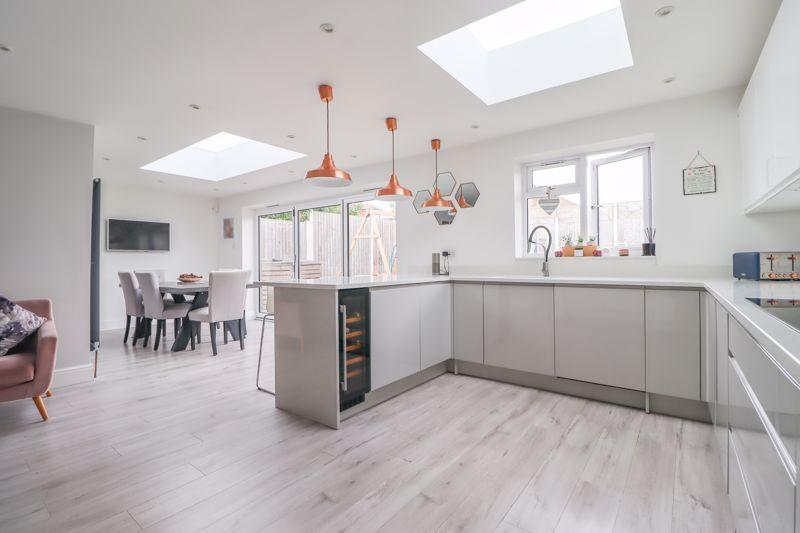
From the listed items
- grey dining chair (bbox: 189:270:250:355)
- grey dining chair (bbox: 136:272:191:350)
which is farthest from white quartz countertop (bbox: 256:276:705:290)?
grey dining chair (bbox: 136:272:191:350)

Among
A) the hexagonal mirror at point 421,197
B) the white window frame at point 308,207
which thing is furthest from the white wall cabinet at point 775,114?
the white window frame at point 308,207

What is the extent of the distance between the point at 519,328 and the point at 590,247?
1079mm

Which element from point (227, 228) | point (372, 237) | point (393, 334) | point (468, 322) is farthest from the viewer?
point (227, 228)

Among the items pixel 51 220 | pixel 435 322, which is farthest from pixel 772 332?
pixel 51 220

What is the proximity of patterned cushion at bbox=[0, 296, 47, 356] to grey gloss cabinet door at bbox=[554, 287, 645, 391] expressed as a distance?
3.86m

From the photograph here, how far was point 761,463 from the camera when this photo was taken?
0.92 meters

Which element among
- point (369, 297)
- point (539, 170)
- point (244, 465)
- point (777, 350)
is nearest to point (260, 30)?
point (369, 297)

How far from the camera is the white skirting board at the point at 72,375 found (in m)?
3.29

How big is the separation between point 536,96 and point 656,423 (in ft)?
8.08

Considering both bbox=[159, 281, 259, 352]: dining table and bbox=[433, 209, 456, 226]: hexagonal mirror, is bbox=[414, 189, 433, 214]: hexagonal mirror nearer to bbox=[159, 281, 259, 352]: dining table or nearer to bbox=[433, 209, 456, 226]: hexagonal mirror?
bbox=[433, 209, 456, 226]: hexagonal mirror

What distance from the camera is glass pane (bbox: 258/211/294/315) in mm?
6871

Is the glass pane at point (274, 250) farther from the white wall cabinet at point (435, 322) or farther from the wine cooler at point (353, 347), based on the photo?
the wine cooler at point (353, 347)

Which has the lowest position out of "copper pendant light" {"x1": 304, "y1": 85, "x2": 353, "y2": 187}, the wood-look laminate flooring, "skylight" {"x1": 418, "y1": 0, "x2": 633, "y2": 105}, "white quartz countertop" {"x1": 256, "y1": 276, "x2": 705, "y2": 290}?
the wood-look laminate flooring

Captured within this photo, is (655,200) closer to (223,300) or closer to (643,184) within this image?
(643,184)
